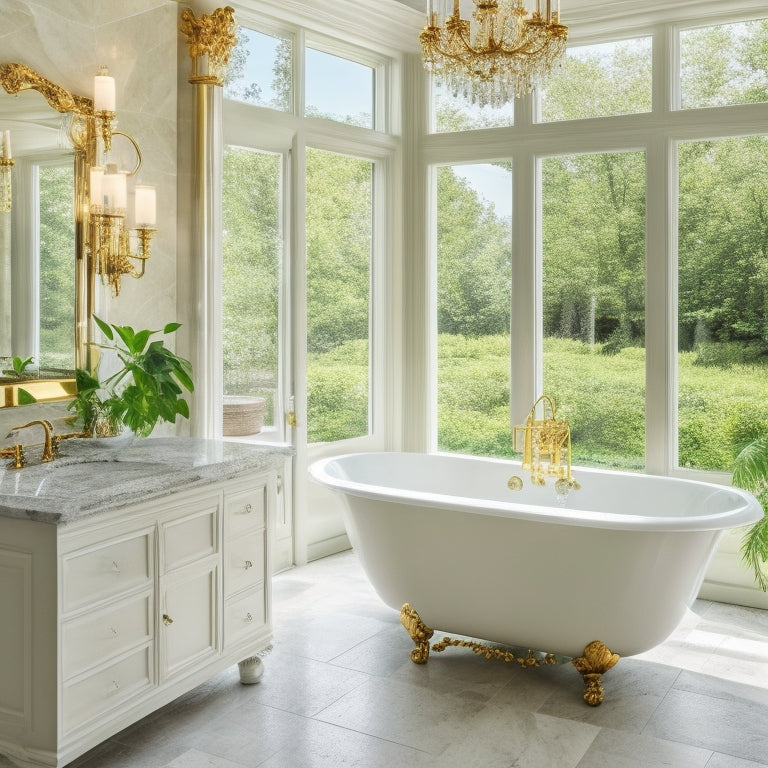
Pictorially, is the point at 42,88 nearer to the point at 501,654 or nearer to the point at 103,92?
the point at 103,92

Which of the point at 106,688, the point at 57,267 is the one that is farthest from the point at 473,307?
the point at 106,688

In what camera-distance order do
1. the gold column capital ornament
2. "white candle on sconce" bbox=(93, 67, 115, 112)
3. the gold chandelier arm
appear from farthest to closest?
the gold column capital ornament < the gold chandelier arm < "white candle on sconce" bbox=(93, 67, 115, 112)

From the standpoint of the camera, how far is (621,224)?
422 centimetres

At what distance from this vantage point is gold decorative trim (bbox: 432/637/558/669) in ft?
10.2

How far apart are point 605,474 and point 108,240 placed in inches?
87.0

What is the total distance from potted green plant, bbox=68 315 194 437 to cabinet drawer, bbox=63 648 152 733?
2.77ft

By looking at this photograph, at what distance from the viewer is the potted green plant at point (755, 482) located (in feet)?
11.7

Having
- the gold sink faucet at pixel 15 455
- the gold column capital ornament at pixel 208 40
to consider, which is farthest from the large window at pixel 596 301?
the gold sink faucet at pixel 15 455

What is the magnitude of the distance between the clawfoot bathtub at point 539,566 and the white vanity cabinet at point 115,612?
0.56 meters

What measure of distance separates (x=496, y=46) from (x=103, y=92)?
140 cm

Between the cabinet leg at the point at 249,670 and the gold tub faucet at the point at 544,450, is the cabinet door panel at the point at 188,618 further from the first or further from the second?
the gold tub faucet at the point at 544,450

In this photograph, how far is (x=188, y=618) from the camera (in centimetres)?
265

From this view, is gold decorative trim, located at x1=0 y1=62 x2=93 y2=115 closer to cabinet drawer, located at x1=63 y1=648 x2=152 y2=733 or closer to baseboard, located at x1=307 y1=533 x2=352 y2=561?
cabinet drawer, located at x1=63 y1=648 x2=152 y2=733

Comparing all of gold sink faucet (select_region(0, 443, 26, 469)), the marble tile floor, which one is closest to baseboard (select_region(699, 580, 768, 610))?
the marble tile floor
